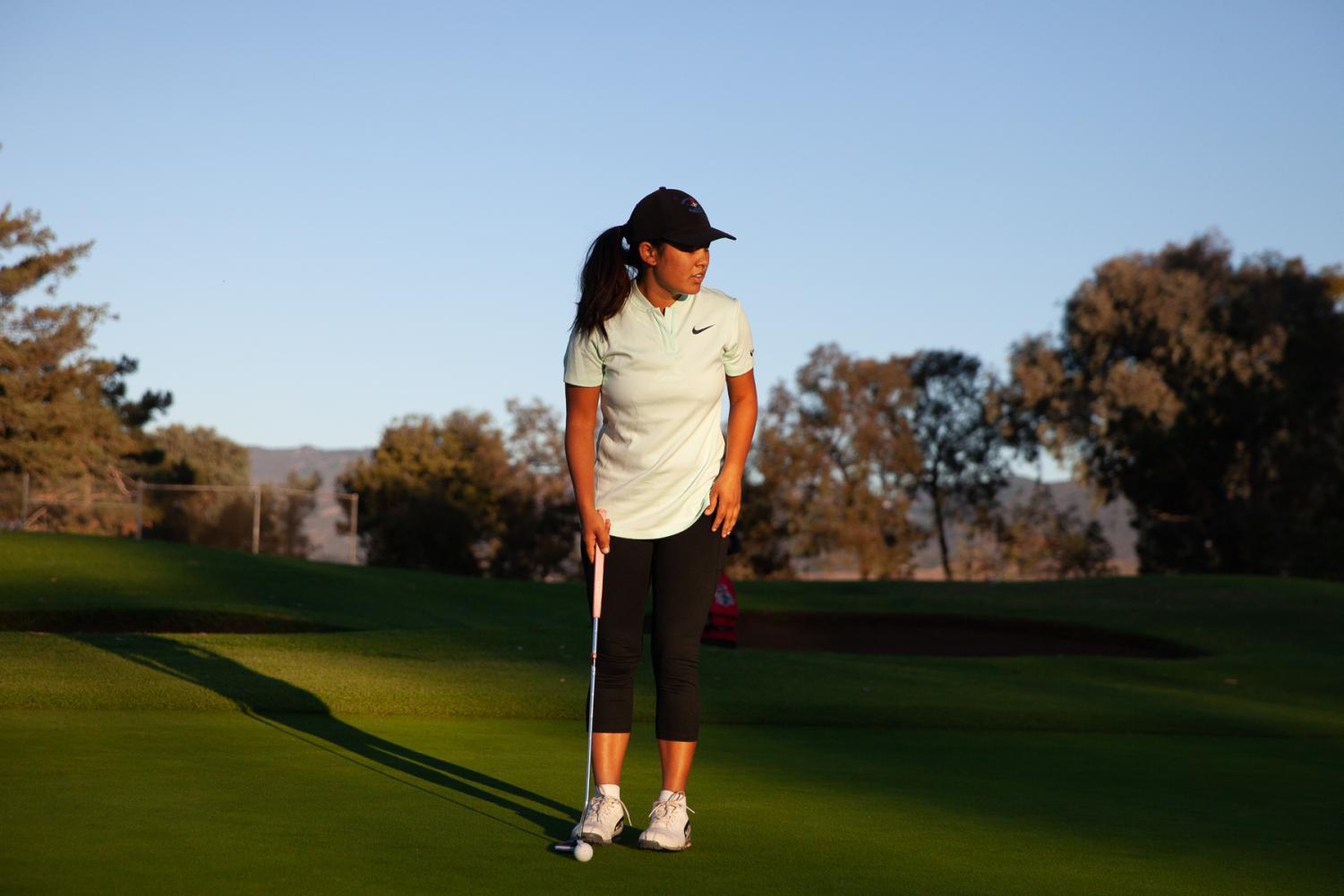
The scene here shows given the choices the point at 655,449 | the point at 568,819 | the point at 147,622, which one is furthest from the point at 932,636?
the point at 655,449

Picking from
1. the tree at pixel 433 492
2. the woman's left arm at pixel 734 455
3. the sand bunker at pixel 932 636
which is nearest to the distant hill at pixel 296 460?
the tree at pixel 433 492

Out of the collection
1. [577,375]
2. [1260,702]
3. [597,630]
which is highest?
[577,375]

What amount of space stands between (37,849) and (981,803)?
3.29 metres

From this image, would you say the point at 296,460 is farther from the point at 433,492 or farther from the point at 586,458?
the point at 586,458

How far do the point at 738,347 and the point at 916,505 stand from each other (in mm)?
58482

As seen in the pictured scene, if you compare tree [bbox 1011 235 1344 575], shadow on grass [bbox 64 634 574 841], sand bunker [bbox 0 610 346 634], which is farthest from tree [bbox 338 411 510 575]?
shadow on grass [bbox 64 634 574 841]

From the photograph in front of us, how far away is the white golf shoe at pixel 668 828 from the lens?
4.02 meters

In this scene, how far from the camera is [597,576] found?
435cm

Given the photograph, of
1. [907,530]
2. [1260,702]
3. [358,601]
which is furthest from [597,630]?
[907,530]

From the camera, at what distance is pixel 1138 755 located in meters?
7.38

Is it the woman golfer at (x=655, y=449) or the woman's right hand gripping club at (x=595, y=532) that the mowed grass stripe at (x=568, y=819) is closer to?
the woman golfer at (x=655, y=449)

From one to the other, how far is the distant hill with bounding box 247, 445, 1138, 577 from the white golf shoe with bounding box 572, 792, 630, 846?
130 feet

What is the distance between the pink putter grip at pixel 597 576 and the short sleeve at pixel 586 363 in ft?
1.36

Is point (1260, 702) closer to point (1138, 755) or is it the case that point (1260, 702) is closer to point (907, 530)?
point (1138, 755)
